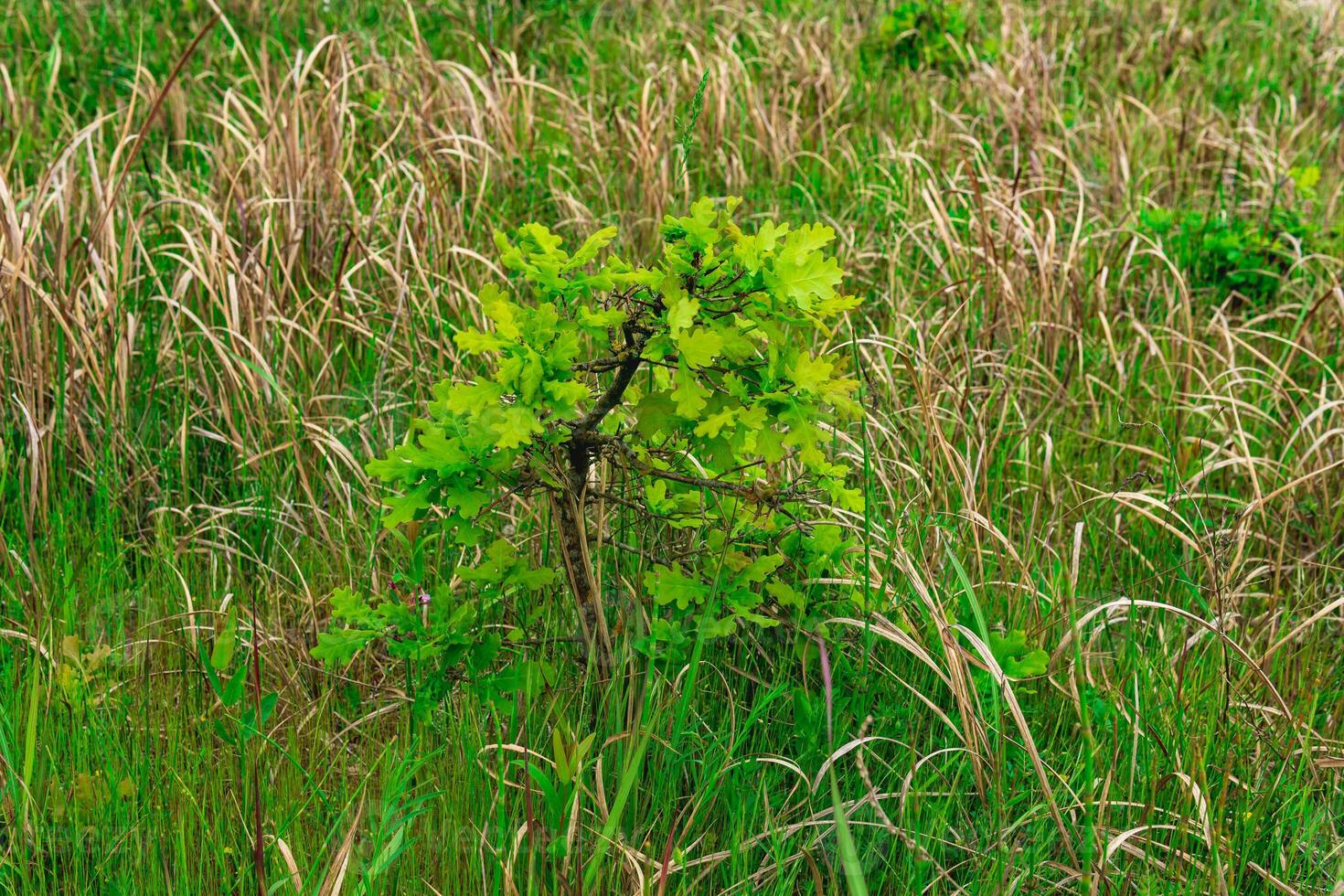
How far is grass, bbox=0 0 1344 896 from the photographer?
1.59 meters

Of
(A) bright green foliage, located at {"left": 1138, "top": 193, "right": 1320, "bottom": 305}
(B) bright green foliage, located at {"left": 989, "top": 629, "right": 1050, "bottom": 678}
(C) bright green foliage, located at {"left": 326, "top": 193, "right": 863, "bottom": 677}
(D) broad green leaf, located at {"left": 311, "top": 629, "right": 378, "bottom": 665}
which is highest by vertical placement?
(C) bright green foliage, located at {"left": 326, "top": 193, "right": 863, "bottom": 677}

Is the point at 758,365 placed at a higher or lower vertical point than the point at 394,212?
higher

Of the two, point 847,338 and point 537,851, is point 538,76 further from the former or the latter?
point 537,851

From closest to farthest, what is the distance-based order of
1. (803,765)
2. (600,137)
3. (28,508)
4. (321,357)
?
(803,765)
(28,508)
(321,357)
(600,137)

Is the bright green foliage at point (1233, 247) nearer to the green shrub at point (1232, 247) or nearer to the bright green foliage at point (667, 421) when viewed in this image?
the green shrub at point (1232, 247)

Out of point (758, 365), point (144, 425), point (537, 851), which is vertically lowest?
point (144, 425)

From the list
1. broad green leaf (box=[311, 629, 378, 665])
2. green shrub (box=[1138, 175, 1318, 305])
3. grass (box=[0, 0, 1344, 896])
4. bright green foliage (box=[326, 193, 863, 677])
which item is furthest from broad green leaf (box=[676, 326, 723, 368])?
green shrub (box=[1138, 175, 1318, 305])

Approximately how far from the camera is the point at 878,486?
2.27 meters

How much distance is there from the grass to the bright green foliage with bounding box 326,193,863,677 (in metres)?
0.12

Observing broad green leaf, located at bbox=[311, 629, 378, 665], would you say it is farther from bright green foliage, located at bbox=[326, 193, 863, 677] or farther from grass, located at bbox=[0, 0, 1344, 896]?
grass, located at bbox=[0, 0, 1344, 896]

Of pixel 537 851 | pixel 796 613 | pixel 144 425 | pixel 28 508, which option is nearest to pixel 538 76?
pixel 144 425

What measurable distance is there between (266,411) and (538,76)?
2429mm

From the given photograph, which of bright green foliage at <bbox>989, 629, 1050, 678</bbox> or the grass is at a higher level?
bright green foliage at <bbox>989, 629, 1050, 678</bbox>

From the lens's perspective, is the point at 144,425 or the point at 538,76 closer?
the point at 144,425
